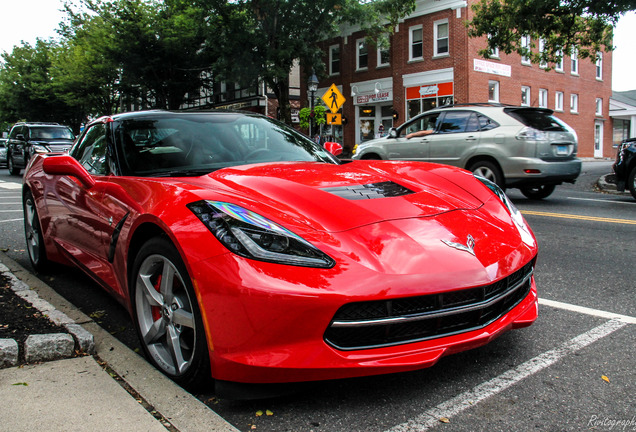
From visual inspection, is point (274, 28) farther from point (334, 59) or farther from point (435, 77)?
point (435, 77)

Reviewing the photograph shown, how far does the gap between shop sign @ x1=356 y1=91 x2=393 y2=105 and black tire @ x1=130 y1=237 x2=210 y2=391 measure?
91.4 ft

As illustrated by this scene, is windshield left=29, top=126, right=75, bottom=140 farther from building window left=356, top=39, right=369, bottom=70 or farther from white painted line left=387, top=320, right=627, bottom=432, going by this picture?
white painted line left=387, top=320, right=627, bottom=432

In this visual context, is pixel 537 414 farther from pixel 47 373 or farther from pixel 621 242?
pixel 621 242

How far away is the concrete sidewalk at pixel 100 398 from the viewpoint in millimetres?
2084

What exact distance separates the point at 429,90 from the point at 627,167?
18.3m

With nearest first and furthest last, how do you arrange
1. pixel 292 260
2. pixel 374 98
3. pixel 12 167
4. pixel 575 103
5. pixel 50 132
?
pixel 292 260
pixel 50 132
pixel 12 167
pixel 374 98
pixel 575 103

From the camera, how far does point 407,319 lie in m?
2.11

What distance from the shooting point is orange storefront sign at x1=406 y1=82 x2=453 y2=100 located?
26609 millimetres

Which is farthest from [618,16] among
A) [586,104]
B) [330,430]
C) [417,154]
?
[586,104]

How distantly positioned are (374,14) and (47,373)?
2704cm

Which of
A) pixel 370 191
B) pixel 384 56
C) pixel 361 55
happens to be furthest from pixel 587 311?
pixel 361 55

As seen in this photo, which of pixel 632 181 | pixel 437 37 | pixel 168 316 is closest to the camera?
pixel 168 316

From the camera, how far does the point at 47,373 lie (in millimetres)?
2547

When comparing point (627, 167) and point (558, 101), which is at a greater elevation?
point (558, 101)
